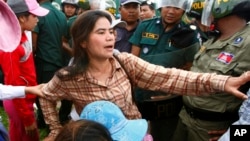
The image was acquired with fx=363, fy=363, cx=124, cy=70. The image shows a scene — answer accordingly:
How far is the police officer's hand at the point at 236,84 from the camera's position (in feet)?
6.58

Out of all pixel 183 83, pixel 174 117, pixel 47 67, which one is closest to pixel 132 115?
pixel 183 83

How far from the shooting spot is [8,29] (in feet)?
5.97

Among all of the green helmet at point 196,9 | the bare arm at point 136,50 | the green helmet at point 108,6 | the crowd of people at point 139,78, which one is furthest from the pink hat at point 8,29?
the green helmet at point 108,6

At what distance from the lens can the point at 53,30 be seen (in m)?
4.03

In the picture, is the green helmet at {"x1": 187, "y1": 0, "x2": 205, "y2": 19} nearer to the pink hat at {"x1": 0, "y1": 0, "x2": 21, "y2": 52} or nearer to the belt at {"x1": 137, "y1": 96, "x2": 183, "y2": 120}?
the belt at {"x1": 137, "y1": 96, "x2": 183, "y2": 120}

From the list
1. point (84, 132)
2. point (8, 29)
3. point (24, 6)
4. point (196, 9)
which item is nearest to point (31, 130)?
point (24, 6)

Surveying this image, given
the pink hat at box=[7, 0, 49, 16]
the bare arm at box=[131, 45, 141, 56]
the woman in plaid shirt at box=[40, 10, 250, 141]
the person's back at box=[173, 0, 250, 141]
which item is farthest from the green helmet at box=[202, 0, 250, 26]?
the pink hat at box=[7, 0, 49, 16]

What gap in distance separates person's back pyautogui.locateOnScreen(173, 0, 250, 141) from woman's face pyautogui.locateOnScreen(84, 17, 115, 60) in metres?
0.76

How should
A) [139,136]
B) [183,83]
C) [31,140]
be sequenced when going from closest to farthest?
[139,136] → [183,83] → [31,140]

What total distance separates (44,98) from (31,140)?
750 mm

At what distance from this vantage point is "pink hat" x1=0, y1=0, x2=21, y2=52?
1765 mm

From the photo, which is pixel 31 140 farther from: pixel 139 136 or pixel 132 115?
pixel 139 136

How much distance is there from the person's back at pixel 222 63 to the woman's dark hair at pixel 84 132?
1131 millimetres

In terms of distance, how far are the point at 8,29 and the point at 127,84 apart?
82 cm
